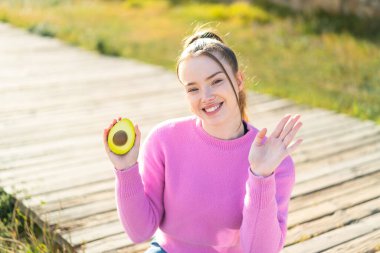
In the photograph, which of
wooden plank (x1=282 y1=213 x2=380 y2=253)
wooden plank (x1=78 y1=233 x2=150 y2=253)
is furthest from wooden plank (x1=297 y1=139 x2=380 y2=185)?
wooden plank (x1=78 y1=233 x2=150 y2=253)

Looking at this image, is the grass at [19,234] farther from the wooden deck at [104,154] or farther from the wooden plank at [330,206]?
the wooden plank at [330,206]

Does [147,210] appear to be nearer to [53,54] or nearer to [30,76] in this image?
[30,76]

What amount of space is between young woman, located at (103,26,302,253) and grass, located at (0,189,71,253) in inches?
35.7

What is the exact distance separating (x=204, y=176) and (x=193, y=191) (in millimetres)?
80

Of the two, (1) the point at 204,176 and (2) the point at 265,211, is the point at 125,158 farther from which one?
(2) the point at 265,211

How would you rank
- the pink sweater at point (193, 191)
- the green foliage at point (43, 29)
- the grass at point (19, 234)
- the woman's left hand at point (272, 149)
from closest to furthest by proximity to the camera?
the woman's left hand at point (272, 149), the pink sweater at point (193, 191), the grass at point (19, 234), the green foliage at point (43, 29)

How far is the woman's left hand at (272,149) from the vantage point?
2.40 metres

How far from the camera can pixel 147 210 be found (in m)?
2.72

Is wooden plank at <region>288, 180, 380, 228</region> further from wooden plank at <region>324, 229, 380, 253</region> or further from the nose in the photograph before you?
the nose

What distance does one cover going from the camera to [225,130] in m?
2.73

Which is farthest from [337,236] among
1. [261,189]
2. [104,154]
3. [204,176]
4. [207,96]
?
[104,154]

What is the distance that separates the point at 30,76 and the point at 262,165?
243 inches

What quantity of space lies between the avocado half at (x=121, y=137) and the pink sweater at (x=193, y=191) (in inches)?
3.9

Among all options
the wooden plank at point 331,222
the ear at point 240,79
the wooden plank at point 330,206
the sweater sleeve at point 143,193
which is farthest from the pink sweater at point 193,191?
the wooden plank at point 330,206
